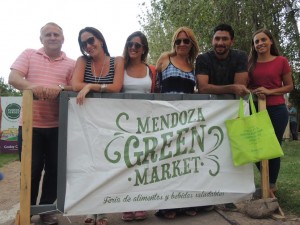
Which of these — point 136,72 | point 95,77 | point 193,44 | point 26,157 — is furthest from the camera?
point 193,44

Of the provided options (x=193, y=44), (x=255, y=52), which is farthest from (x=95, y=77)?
(x=255, y=52)

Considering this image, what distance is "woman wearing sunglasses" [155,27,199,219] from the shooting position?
3730 mm

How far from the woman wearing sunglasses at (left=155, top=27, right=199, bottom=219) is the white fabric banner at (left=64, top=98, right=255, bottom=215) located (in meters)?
0.20

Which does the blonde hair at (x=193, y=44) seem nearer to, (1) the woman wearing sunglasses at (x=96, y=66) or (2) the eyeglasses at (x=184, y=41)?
(2) the eyeglasses at (x=184, y=41)

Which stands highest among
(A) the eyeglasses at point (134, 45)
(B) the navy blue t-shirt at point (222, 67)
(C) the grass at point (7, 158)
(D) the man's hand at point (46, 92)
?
(A) the eyeglasses at point (134, 45)

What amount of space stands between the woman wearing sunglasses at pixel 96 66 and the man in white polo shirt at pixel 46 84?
201 millimetres

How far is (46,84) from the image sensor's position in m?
3.54

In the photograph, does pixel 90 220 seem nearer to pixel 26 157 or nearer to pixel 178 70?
pixel 26 157

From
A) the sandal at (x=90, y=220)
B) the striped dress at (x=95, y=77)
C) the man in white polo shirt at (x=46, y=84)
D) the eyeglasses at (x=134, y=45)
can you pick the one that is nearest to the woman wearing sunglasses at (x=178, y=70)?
the eyeglasses at (x=134, y=45)

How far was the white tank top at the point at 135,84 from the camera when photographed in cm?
368

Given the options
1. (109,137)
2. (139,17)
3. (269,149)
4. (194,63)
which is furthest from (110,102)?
(139,17)

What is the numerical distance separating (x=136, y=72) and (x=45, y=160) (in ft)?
4.33

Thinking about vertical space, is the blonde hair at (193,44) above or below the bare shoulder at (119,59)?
above

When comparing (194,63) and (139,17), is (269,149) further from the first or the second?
(139,17)
